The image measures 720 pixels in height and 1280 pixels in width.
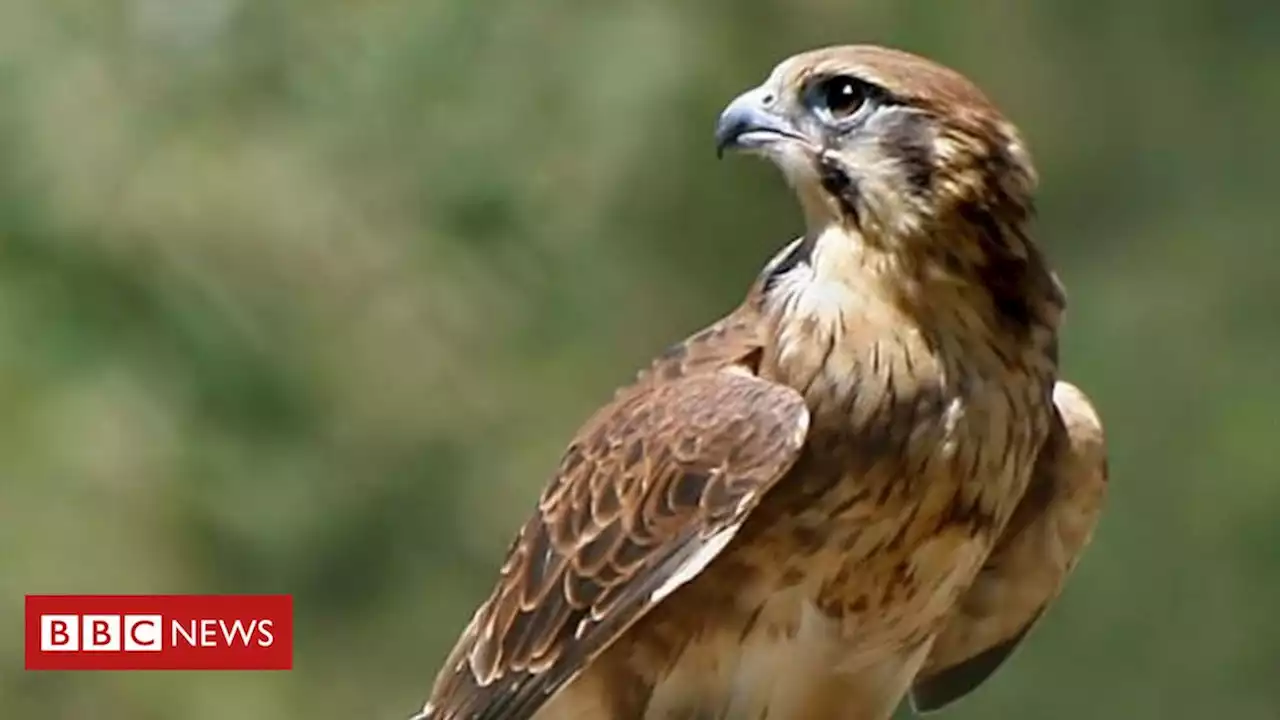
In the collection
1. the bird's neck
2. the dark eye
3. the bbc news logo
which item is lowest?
the bird's neck

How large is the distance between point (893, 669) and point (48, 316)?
1577mm

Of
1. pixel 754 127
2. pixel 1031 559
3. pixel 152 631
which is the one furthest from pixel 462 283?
pixel 754 127

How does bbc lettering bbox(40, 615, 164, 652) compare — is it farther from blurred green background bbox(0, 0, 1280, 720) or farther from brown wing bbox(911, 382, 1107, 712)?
brown wing bbox(911, 382, 1107, 712)

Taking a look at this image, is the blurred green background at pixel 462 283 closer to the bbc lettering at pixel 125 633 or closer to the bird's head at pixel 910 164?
the bbc lettering at pixel 125 633

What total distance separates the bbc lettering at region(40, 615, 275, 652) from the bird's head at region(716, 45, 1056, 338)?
150 cm

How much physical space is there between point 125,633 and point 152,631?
0.06 m

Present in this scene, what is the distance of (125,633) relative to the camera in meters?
2.95

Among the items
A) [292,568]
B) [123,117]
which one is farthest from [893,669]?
[123,117]

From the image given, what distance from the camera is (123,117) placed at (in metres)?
3.02

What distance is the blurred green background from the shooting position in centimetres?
298

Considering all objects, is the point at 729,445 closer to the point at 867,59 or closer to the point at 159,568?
the point at 867,59

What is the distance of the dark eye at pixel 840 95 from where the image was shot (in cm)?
165

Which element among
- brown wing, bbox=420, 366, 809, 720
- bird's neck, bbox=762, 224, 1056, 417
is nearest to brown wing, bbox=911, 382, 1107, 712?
bird's neck, bbox=762, 224, 1056, 417

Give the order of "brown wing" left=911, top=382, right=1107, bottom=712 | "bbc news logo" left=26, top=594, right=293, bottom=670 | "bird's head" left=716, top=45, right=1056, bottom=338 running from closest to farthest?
"bird's head" left=716, top=45, right=1056, bottom=338, "brown wing" left=911, top=382, right=1107, bottom=712, "bbc news logo" left=26, top=594, right=293, bottom=670
